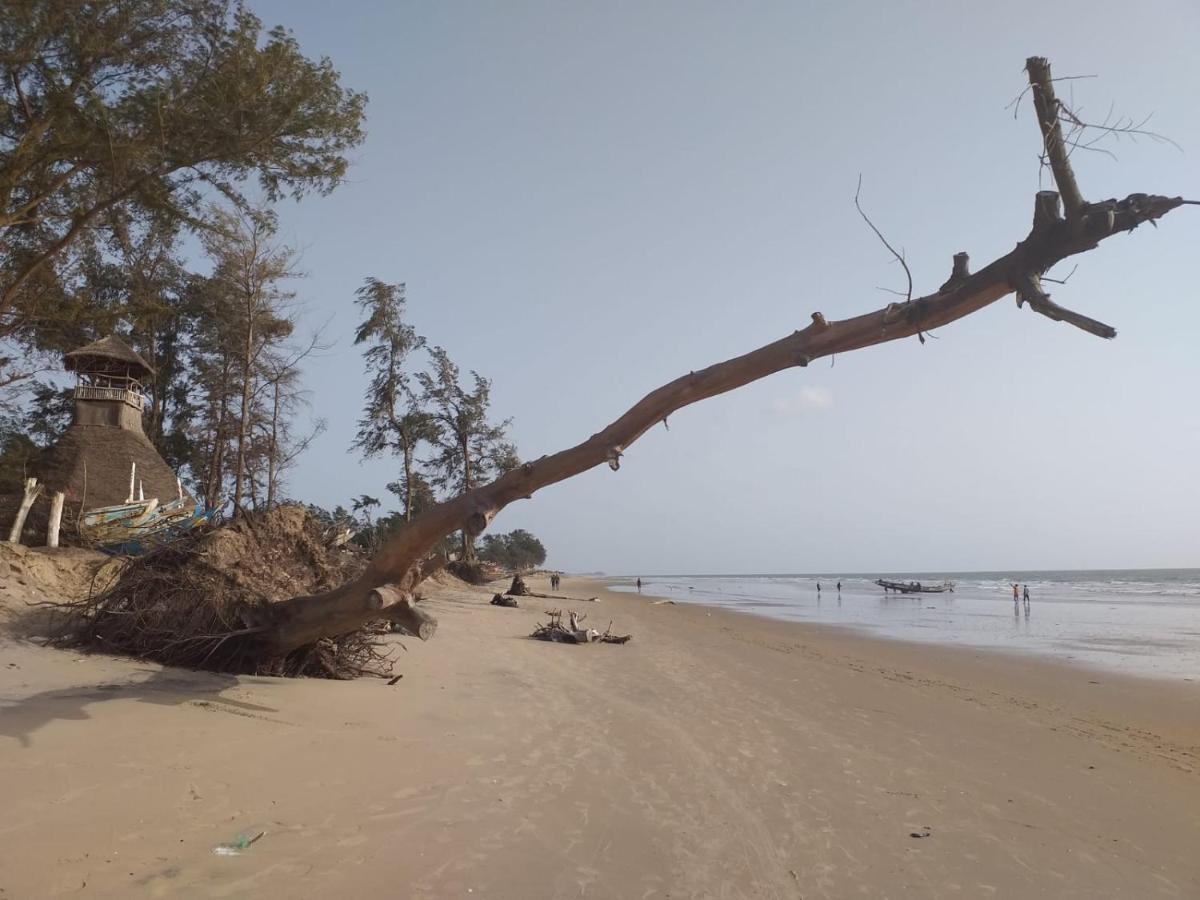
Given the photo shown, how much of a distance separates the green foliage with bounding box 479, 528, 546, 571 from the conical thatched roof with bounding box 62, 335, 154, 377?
182 ft

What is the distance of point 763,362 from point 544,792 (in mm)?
3611

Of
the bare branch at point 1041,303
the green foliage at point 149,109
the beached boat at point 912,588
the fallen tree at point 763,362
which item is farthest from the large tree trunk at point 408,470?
the beached boat at point 912,588

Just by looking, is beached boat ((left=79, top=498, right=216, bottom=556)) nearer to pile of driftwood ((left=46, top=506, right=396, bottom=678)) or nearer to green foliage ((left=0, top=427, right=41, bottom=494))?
pile of driftwood ((left=46, top=506, right=396, bottom=678))

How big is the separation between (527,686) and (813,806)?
4709mm

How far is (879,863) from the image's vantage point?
4562mm

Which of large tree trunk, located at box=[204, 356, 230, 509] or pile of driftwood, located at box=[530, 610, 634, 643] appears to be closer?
pile of driftwood, located at box=[530, 610, 634, 643]

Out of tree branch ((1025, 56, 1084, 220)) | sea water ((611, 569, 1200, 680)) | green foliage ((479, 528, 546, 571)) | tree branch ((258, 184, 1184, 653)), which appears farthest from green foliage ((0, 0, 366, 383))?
green foliage ((479, 528, 546, 571))

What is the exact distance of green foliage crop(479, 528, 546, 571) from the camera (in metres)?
82.0

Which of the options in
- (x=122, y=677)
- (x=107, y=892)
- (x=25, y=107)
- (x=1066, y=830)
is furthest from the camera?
(x=25, y=107)

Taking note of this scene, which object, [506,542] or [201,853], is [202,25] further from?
[506,542]

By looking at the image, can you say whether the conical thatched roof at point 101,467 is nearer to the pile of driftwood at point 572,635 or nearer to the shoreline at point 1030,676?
the pile of driftwood at point 572,635

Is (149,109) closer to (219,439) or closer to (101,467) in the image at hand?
(101,467)

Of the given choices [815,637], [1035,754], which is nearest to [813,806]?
[1035,754]

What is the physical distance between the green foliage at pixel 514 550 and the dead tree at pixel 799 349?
71.0m
